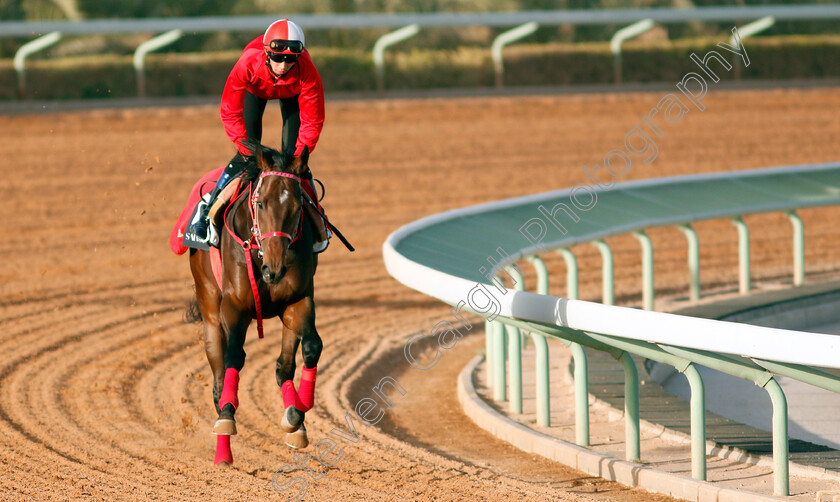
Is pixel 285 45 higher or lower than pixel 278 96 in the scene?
higher

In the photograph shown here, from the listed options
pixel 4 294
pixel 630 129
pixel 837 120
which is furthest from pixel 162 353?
pixel 837 120

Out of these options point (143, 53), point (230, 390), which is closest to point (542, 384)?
point (230, 390)

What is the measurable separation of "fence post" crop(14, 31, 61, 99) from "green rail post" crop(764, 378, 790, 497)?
43.2 feet

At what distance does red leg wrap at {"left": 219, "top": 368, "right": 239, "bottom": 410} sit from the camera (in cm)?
511

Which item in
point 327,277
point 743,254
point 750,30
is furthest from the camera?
point 750,30

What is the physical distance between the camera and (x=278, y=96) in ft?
17.4

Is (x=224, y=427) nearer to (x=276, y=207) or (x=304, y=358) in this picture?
(x=304, y=358)

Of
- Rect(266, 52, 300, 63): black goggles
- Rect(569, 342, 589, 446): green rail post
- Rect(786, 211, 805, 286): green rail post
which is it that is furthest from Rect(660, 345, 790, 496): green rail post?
Rect(786, 211, 805, 286): green rail post

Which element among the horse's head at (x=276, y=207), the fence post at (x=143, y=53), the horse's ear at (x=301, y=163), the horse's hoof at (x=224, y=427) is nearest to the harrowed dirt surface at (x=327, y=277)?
the horse's hoof at (x=224, y=427)

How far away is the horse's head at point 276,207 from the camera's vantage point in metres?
4.66

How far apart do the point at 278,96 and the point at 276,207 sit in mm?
787

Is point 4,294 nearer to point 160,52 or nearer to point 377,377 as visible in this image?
point 377,377

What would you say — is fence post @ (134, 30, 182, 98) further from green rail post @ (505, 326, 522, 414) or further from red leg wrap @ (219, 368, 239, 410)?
red leg wrap @ (219, 368, 239, 410)

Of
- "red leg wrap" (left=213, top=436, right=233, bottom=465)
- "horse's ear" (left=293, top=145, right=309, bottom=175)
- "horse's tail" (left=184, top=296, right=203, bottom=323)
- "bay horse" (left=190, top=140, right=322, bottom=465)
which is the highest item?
"horse's ear" (left=293, top=145, right=309, bottom=175)
